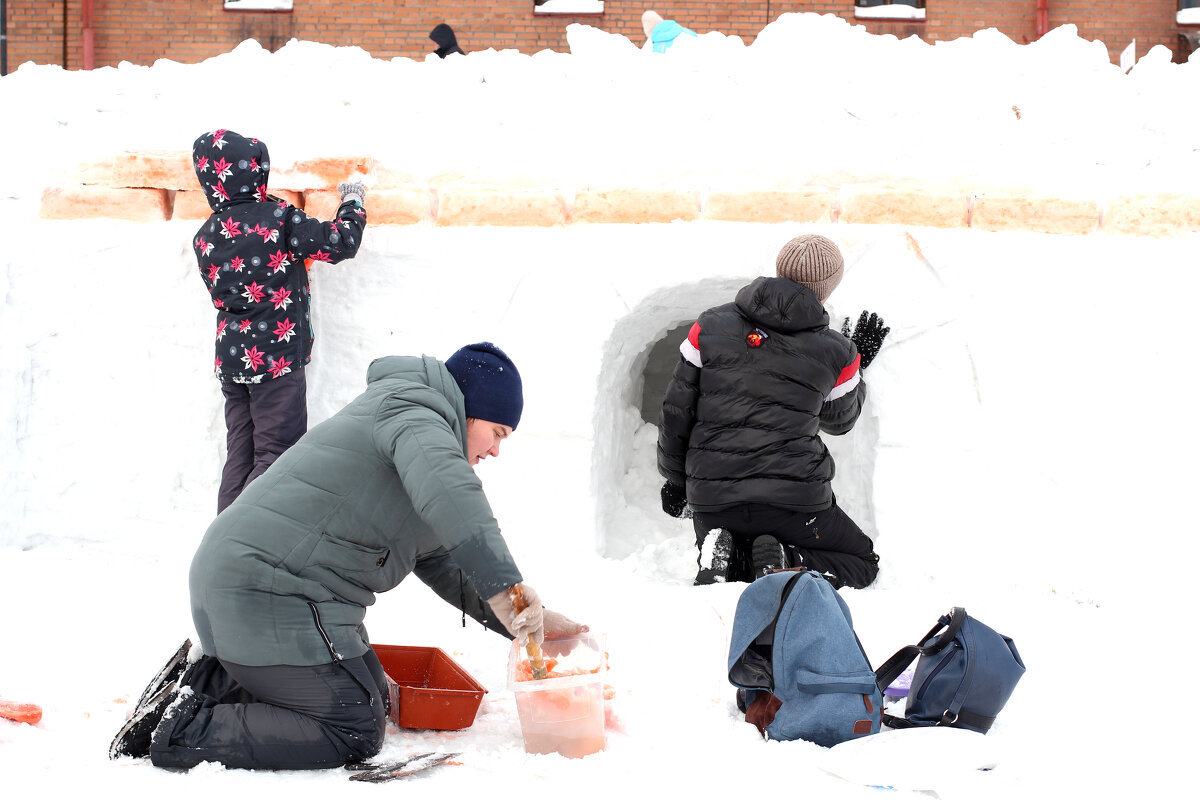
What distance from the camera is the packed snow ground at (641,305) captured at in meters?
3.78

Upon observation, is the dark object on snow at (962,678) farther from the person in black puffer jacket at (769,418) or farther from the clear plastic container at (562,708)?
the person in black puffer jacket at (769,418)

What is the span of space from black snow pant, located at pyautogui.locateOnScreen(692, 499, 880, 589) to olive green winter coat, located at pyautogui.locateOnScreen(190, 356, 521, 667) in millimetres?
1464

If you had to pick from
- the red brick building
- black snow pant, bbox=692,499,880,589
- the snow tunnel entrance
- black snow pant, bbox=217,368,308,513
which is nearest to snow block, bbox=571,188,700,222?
the snow tunnel entrance

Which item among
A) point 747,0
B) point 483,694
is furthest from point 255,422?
point 747,0

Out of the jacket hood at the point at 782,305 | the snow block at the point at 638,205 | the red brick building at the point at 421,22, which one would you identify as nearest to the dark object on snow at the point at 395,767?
the jacket hood at the point at 782,305

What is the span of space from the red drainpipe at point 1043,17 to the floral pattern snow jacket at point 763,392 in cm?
770

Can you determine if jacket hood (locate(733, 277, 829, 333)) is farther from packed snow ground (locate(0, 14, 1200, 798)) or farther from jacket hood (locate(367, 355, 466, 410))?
jacket hood (locate(367, 355, 466, 410))

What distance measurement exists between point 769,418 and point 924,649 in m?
1.07

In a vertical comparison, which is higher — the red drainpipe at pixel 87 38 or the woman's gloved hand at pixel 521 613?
the red drainpipe at pixel 87 38

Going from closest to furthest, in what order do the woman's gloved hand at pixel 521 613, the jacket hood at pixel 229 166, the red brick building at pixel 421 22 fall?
the woman's gloved hand at pixel 521 613 → the jacket hood at pixel 229 166 → the red brick building at pixel 421 22

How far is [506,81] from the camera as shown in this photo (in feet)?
14.1

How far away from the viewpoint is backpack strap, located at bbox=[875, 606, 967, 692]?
8.43ft

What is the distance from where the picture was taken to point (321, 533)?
2305 millimetres

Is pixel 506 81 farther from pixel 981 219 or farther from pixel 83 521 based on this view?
pixel 83 521
